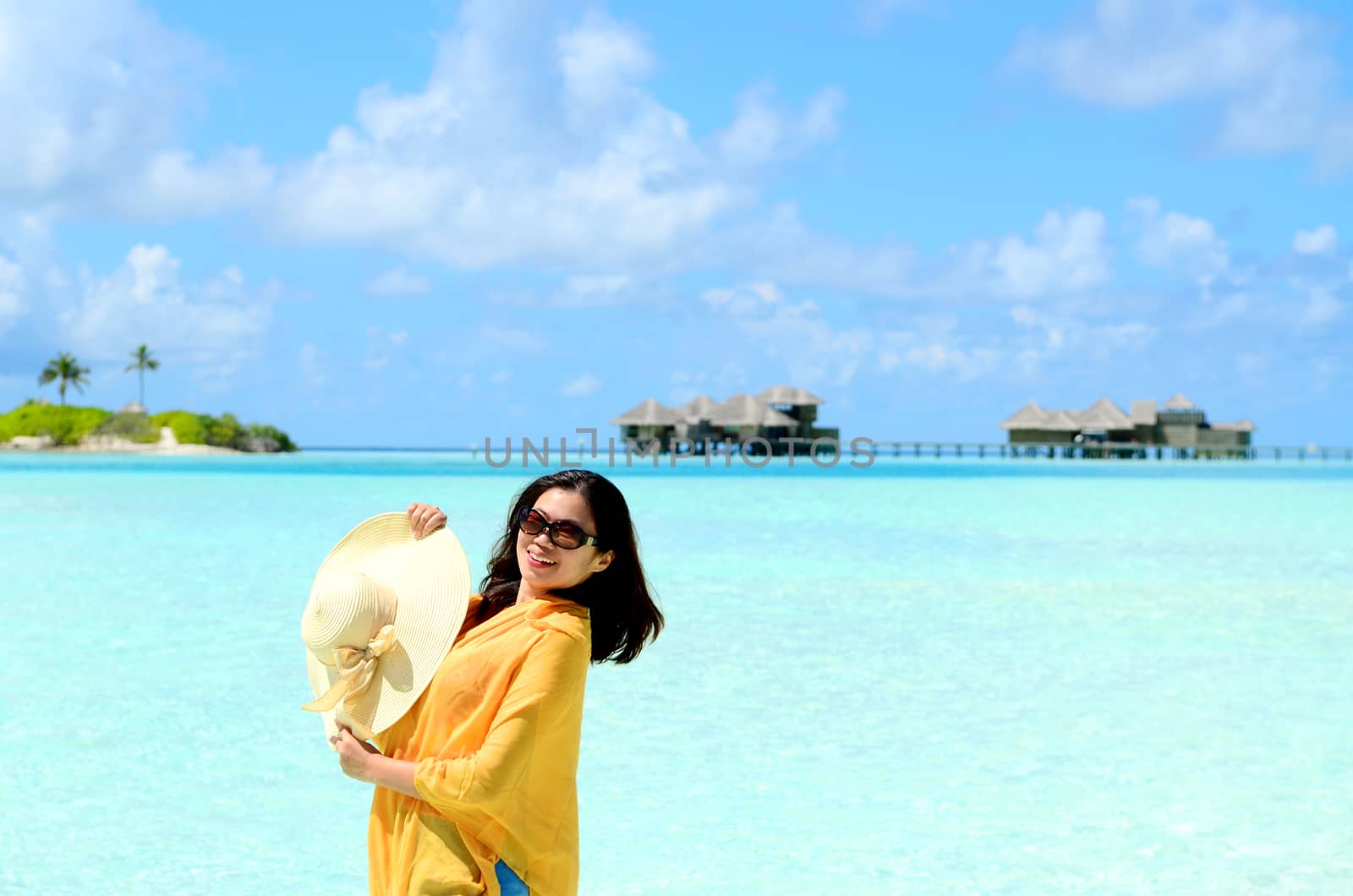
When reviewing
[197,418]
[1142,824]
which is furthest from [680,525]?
[197,418]

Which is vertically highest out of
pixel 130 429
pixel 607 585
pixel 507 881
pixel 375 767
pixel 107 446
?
pixel 130 429

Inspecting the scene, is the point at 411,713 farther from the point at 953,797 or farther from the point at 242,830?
the point at 953,797

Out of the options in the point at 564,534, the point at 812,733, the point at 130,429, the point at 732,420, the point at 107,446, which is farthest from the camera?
the point at 130,429

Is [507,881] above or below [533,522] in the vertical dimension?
below

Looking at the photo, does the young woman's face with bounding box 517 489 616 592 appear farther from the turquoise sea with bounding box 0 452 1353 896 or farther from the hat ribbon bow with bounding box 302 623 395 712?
the turquoise sea with bounding box 0 452 1353 896

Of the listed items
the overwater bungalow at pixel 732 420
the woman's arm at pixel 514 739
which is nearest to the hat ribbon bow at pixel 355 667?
the woman's arm at pixel 514 739

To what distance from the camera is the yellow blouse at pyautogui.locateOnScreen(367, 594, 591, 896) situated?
156cm

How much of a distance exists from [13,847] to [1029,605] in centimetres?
709

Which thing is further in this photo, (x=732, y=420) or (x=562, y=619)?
(x=732, y=420)

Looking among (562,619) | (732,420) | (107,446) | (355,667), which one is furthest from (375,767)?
(107,446)

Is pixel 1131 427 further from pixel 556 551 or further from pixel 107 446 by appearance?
pixel 556 551

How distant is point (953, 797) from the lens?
4270 millimetres

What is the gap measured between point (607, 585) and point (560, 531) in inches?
6.2

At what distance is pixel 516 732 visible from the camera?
1.55m
